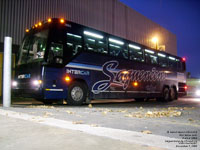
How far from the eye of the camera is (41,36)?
10766 mm

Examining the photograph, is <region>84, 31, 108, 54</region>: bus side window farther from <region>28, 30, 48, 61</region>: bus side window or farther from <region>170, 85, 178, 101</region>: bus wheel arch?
<region>170, 85, 178, 101</region>: bus wheel arch

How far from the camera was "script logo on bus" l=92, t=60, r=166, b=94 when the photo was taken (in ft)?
41.1

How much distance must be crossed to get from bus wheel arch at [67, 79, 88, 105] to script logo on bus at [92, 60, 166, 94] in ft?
1.93

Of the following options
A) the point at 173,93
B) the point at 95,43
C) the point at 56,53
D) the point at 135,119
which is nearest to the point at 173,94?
the point at 173,93

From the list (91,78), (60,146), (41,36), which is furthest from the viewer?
(91,78)

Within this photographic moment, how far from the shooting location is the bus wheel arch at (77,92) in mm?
10977

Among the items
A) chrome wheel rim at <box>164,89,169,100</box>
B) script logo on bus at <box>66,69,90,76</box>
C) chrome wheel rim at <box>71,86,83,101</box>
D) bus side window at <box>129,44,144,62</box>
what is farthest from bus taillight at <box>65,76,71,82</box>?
chrome wheel rim at <box>164,89,169,100</box>

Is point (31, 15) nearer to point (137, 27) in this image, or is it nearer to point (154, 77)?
point (154, 77)

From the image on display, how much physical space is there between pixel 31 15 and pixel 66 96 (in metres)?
11.7

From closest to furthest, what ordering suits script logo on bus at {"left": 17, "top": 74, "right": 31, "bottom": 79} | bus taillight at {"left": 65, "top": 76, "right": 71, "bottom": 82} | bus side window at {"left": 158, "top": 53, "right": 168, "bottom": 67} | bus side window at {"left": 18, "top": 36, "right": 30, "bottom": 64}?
script logo on bus at {"left": 17, "top": 74, "right": 31, "bottom": 79}, bus taillight at {"left": 65, "top": 76, "right": 71, "bottom": 82}, bus side window at {"left": 18, "top": 36, "right": 30, "bottom": 64}, bus side window at {"left": 158, "top": 53, "right": 168, "bottom": 67}

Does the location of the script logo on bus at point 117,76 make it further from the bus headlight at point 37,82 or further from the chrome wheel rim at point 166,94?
the bus headlight at point 37,82

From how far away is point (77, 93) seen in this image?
11297mm

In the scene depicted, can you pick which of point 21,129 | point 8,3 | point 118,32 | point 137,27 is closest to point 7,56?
point 21,129

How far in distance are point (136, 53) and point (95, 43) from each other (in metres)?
3.99
